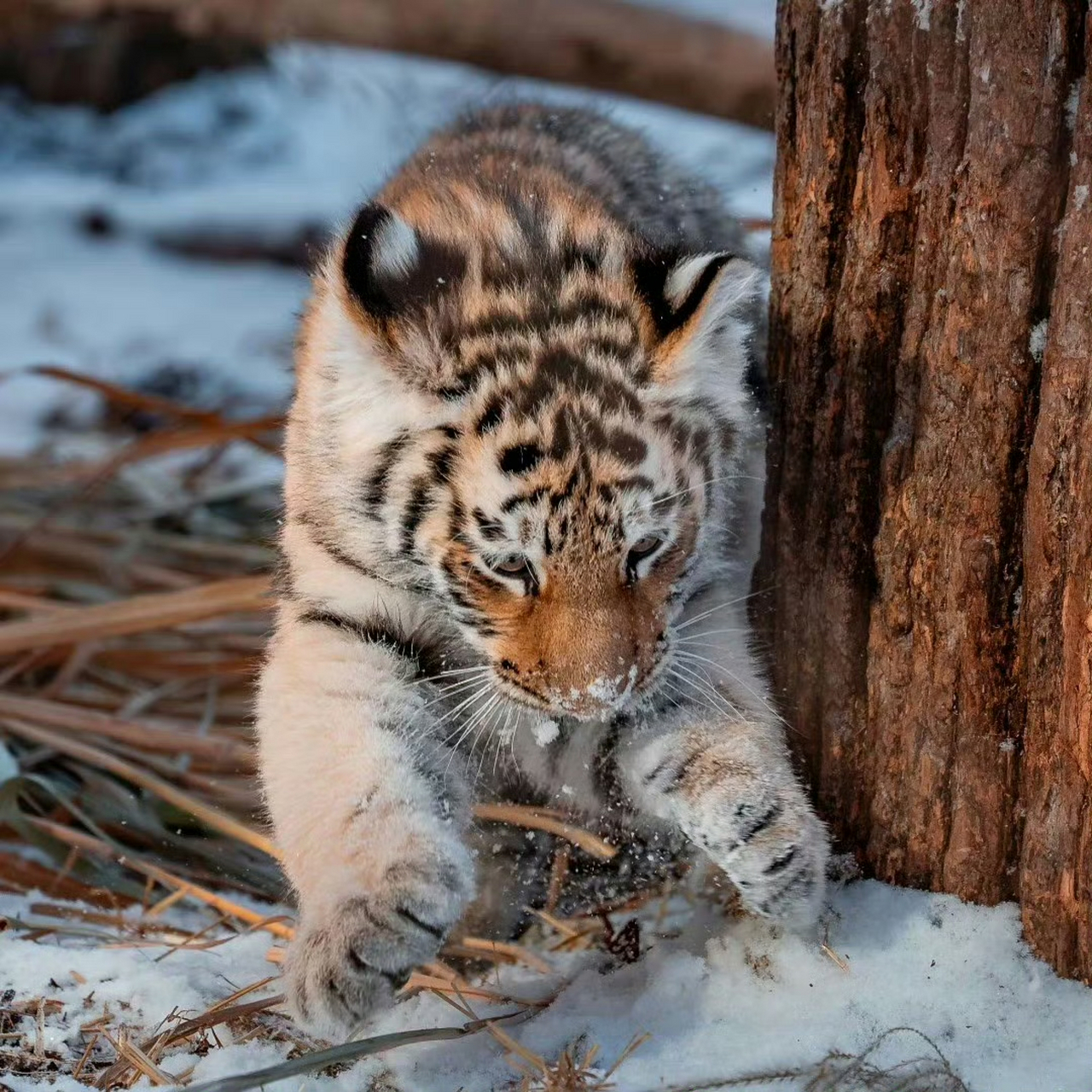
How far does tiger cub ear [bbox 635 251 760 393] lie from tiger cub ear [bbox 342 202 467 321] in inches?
12.4

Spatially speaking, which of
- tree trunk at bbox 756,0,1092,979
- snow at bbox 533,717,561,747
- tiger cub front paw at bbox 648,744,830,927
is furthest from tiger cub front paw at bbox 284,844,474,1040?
tree trunk at bbox 756,0,1092,979

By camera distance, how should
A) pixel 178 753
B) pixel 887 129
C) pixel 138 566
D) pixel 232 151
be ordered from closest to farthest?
pixel 887 129, pixel 178 753, pixel 138 566, pixel 232 151

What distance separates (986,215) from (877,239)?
20 cm

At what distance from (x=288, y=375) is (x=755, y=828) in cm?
270

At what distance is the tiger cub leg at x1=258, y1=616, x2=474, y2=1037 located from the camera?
2.03 m

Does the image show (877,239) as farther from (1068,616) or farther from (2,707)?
(2,707)

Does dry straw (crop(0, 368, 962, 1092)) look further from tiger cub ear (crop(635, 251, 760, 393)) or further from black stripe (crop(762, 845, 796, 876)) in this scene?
tiger cub ear (crop(635, 251, 760, 393))

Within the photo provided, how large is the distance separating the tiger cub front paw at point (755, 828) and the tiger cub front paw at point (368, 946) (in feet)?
1.46

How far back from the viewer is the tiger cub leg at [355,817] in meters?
2.03

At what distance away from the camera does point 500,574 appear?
2.22 metres

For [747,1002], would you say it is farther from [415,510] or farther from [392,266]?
[392,266]

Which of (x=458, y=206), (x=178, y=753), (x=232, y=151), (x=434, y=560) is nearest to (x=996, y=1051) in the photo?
(x=434, y=560)

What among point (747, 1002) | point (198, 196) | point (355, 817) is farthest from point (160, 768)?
point (198, 196)

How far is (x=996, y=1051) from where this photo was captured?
2025mm
